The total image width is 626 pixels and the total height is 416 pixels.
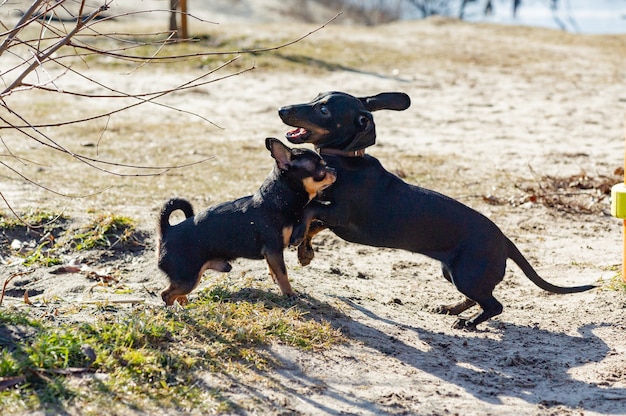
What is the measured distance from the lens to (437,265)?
7.40 metres

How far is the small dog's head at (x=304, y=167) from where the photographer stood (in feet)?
18.1

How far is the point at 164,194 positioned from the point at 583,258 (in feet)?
13.2

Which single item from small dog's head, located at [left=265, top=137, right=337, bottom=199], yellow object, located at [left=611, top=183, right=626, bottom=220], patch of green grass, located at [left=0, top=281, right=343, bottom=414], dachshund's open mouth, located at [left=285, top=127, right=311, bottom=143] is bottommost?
patch of green grass, located at [left=0, top=281, right=343, bottom=414]

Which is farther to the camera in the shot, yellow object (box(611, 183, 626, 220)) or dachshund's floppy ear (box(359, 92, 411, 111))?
yellow object (box(611, 183, 626, 220))

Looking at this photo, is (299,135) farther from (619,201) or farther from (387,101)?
(619,201)

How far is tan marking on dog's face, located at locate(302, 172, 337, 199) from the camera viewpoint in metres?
5.51

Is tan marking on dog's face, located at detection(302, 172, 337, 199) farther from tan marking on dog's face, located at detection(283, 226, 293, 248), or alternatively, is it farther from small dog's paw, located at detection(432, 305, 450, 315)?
small dog's paw, located at detection(432, 305, 450, 315)

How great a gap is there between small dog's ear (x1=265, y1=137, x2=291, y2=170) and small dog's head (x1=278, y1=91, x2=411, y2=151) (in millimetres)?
73

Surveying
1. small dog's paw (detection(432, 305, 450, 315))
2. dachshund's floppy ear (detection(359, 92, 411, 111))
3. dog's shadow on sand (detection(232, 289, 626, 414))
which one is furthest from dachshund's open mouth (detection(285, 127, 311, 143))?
small dog's paw (detection(432, 305, 450, 315))

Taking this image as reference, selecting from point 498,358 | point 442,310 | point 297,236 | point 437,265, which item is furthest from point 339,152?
point 437,265

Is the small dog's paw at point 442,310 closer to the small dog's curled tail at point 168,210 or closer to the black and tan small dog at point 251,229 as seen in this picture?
the black and tan small dog at point 251,229

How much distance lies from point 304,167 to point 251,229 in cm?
50

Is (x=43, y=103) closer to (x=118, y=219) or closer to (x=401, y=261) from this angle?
(x=118, y=219)

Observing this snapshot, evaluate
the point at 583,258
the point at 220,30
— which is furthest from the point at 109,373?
the point at 220,30
